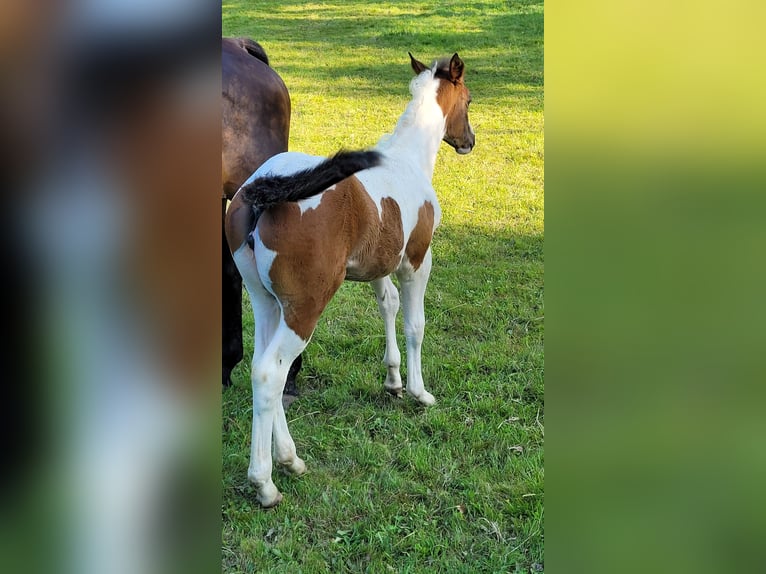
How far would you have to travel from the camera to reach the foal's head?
3969mm

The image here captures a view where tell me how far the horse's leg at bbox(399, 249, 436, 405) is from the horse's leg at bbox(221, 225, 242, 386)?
3.20 feet

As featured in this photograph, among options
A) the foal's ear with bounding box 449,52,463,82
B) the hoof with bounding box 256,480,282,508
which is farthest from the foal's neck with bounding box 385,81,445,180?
the hoof with bounding box 256,480,282,508

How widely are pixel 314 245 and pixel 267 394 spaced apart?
0.65 m

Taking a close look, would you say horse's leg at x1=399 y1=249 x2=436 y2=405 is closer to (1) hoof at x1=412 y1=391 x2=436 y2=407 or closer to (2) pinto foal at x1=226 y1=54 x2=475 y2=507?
(1) hoof at x1=412 y1=391 x2=436 y2=407

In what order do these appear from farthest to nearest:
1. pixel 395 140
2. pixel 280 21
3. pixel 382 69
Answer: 1. pixel 280 21
2. pixel 382 69
3. pixel 395 140

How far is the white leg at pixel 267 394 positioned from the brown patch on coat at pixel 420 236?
930 millimetres

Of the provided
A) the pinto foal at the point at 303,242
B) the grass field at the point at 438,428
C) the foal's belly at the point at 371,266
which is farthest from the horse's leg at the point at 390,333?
the foal's belly at the point at 371,266
